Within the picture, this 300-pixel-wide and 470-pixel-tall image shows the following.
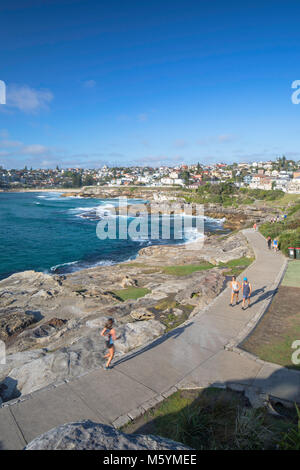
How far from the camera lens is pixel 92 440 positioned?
3287 millimetres

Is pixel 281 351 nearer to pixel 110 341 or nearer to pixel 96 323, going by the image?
pixel 110 341

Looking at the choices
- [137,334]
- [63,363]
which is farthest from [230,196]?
[63,363]

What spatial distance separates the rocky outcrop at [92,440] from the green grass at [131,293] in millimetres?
11364

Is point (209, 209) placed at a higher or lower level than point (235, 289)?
higher

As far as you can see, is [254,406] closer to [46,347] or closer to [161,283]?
[46,347]

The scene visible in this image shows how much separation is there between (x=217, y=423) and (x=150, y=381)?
1.83 meters

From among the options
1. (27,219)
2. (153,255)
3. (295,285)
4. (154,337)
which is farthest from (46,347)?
(27,219)

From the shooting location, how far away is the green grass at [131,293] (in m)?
15.2

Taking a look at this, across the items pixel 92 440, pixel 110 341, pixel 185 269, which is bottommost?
pixel 185 269

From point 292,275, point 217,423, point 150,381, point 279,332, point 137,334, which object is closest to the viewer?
point 217,423

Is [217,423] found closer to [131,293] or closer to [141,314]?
[141,314]

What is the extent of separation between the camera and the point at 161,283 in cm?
1664

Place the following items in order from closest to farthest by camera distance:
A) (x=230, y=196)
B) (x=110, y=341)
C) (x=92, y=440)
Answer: (x=92, y=440)
(x=110, y=341)
(x=230, y=196)

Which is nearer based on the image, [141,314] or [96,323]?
[96,323]
